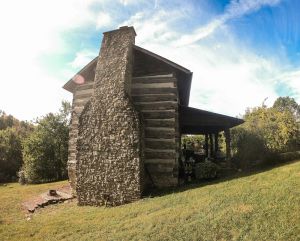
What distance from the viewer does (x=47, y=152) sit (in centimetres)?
2752

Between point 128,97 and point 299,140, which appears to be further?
point 299,140

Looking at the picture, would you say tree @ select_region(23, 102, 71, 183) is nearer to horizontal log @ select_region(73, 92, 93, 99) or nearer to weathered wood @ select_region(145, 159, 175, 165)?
horizontal log @ select_region(73, 92, 93, 99)

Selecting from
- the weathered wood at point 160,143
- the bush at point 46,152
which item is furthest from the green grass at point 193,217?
the bush at point 46,152

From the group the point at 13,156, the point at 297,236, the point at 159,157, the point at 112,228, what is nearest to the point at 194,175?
the point at 159,157

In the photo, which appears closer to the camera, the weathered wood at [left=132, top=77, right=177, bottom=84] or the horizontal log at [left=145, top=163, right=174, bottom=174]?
the horizontal log at [left=145, top=163, right=174, bottom=174]

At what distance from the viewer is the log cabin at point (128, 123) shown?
1294cm

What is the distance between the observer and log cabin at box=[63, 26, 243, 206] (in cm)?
1294

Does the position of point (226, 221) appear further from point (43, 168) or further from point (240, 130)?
point (43, 168)

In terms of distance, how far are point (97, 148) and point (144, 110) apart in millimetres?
3258

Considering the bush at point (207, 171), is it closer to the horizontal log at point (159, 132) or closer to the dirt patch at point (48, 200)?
the horizontal log at point (159, 132)

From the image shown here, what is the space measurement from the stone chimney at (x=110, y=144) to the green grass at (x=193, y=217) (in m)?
0.88

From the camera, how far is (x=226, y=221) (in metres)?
7.52

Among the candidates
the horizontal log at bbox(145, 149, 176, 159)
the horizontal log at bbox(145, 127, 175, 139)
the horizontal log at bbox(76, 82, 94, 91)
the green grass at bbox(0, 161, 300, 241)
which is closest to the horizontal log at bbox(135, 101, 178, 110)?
the horizontal log at bbox(145, 127, 175, 139)

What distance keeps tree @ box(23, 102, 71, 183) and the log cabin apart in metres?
12.0
